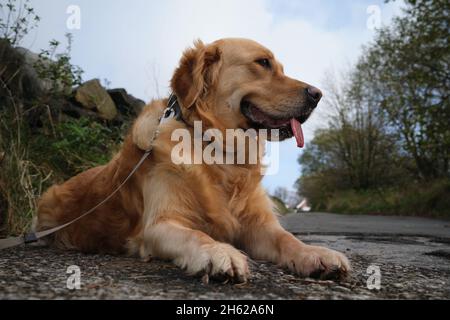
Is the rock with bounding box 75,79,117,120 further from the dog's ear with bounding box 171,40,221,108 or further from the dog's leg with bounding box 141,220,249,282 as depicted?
the dog's leg with bounding box 141,220,249,282

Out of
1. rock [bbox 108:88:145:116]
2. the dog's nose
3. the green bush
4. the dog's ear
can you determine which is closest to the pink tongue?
the dog's nose

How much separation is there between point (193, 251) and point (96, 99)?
7.20m

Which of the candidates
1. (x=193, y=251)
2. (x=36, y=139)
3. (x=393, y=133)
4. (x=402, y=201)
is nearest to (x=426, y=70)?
(x=402, y=201)

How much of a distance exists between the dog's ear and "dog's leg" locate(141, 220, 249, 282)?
0.96m

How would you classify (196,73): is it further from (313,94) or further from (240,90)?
(313,94)

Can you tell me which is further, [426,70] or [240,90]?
[426,70]

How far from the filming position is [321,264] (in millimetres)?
2451

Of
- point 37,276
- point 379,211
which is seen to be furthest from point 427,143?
point 37,276

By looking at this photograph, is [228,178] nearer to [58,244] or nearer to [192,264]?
[192,264]

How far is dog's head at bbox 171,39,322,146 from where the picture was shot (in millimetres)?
3309

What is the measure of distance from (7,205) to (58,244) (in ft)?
2.88

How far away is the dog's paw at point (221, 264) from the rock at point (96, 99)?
7051mm

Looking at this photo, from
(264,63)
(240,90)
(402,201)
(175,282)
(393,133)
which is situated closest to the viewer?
(175,282)

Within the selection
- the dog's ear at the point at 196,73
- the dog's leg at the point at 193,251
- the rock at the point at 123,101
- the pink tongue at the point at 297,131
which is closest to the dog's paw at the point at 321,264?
the dog's leg at the point at 193,251
